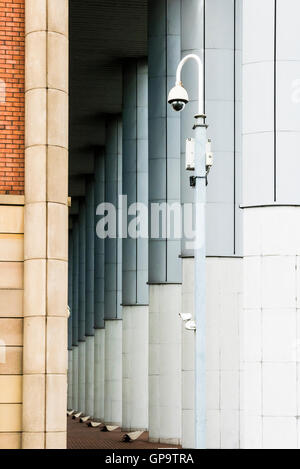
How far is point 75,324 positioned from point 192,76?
173 ft

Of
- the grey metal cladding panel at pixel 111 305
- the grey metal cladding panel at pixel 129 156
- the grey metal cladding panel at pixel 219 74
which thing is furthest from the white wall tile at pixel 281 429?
the grey metal cladding panel at pixel 111 305

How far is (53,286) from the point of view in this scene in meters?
20.5

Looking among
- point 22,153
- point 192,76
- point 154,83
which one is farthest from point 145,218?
point 22,153

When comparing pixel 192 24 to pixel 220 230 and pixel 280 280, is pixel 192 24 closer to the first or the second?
pixel 220 230

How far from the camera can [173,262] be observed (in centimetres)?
3969

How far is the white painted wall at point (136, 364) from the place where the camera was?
158 ft

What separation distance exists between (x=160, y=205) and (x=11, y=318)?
64.8 ft

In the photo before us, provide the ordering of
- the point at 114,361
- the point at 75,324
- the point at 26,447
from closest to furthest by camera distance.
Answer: the point at 26,447 < the point at 114,361 < the point at 75,324

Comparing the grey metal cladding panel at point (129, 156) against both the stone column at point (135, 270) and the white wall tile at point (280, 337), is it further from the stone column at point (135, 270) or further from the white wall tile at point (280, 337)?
the white wall tile at point (280, 337)

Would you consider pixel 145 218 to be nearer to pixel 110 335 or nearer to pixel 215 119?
pixel 110 335

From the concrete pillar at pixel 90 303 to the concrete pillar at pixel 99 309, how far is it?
5278 mm

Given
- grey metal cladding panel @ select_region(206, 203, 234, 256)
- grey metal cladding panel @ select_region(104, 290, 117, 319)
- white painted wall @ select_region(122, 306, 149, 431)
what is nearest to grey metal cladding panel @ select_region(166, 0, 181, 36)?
grey metal cladding panel @ select_region(206, 203, 234, 256)

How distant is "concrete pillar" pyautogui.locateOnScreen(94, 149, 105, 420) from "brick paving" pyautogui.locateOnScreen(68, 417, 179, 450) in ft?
26.8

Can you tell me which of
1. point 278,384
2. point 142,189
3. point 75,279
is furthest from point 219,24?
point 75,279
